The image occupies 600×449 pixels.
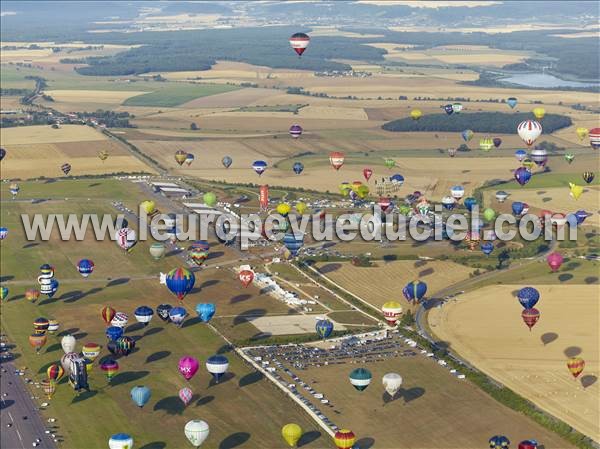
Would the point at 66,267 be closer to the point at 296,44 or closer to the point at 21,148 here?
the point at 296,44

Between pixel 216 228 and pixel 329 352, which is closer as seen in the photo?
pixel 329 352

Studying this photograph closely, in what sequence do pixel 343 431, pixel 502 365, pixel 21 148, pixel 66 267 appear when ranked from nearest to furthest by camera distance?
pixel 343 431 < pixel 502 365 < pixel 66 267 < pixel 21 148

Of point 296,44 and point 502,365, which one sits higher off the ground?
point 296,44

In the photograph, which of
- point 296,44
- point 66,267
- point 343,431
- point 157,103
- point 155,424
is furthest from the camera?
point 157,103

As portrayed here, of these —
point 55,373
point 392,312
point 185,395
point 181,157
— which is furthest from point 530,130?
point 55,373

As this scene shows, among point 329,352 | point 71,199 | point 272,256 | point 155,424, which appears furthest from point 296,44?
point 155,424

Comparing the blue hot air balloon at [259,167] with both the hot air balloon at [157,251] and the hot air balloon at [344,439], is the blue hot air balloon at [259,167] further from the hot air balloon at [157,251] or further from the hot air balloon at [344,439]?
the hot air balloon at [344,439]
